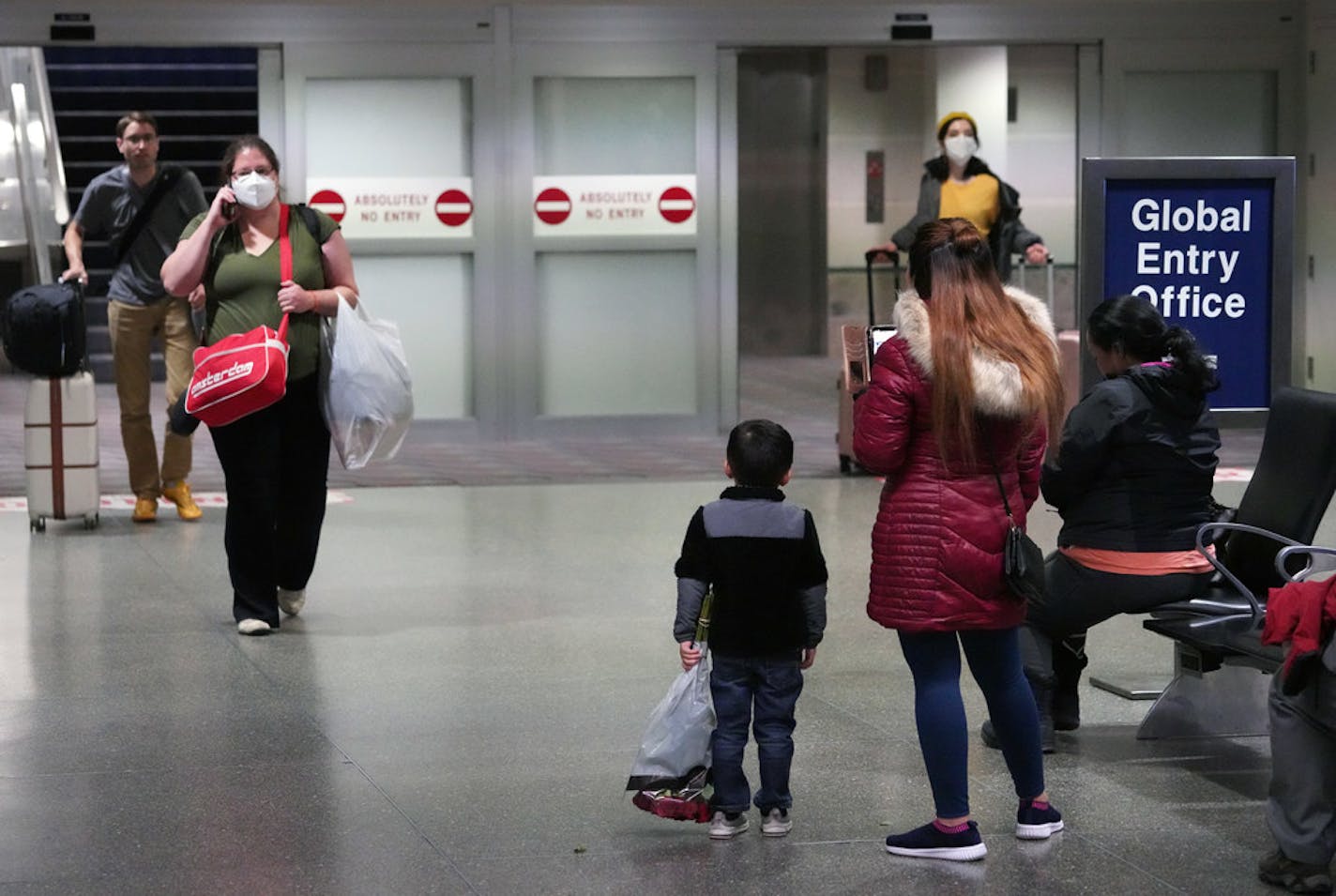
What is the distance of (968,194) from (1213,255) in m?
5.27

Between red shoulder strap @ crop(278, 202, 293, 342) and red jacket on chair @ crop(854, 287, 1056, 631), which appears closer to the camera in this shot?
red jacket on chair @ crop(854, 287, 1056, 631)

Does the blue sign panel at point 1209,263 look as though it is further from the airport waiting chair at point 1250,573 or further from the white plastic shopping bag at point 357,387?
the white plastic shopping bag at point 357,387

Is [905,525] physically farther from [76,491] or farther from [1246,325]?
[76,491]

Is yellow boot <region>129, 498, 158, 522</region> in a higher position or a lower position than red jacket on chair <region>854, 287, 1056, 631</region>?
lower

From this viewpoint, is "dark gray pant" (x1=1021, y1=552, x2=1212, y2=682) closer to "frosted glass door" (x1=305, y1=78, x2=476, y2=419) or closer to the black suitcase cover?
the black suitcase cover

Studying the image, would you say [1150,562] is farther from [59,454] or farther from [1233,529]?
[59,454]

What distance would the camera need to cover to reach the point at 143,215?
9.77 m

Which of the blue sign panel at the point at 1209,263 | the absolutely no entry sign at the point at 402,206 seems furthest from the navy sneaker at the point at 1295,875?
the absolutely no entry sign at the point at 402,206

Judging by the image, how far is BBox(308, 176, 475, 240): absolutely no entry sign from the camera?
1355 centimetres

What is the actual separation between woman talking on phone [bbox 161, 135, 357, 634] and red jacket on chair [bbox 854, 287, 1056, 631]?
310 cm

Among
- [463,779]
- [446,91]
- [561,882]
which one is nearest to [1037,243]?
[446,91]

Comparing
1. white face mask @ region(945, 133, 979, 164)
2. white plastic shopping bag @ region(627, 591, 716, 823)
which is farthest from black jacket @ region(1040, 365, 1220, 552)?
white face mask @ region(945, 133, 979, 164)

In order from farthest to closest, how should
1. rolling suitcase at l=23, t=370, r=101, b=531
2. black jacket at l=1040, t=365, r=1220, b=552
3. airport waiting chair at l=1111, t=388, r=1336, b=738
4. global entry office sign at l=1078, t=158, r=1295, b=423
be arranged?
rolling suitcase at l=23, t=370, r=101, b=531
global entry office sign at l=1078, t=158, r=1295, b=423
airport waiting chair at l=1111, t=388, r=1336, b=738
black jacket at l=1040, t=365, r=1220, b=552

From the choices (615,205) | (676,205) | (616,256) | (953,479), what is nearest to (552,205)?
(615,205)
